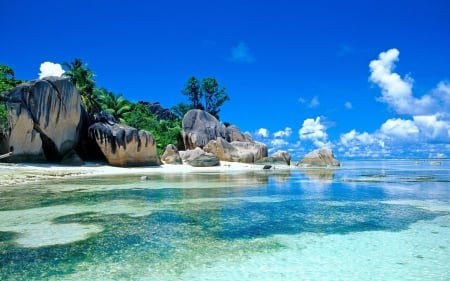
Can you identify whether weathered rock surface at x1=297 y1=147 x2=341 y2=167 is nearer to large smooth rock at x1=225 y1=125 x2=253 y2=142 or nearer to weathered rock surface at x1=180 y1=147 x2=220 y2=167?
large smooth rock at x1=225 y1=125 x2=253 y2=142

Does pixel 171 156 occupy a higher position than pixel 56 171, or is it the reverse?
pixel 171 156

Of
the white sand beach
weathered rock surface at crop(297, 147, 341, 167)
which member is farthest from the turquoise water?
weathered rock surface at crop(297, 147, 341, 167)

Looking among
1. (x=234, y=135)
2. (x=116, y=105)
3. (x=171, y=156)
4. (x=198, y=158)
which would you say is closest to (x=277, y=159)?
(x=234, y=135)

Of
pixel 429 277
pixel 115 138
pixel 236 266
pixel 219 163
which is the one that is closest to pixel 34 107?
pixel 115 138

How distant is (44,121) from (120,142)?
5.75 meters

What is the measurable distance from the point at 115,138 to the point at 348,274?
26.5 metres

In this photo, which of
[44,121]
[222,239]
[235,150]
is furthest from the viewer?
[235,150]

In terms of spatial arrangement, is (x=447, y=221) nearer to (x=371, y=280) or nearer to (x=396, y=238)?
(x=396, y=238)

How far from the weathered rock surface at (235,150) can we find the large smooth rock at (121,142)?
1121 centimetres

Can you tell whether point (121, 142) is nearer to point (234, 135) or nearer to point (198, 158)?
point (198, 158)

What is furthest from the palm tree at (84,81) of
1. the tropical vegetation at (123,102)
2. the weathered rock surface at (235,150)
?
the weathered rock surface at (235,150)

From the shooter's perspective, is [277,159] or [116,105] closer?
[116,105]

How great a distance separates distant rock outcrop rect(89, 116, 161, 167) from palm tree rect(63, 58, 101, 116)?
220 inches

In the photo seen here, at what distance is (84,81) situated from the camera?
121 feet
